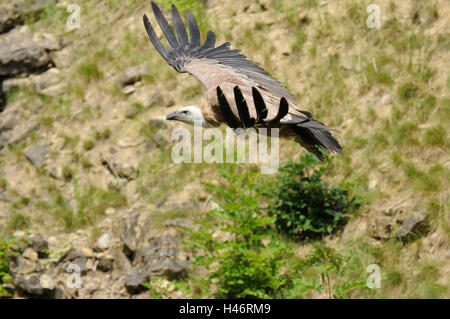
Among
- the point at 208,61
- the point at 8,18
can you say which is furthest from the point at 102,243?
the point at 8,18

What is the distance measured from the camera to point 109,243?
7.14 meters

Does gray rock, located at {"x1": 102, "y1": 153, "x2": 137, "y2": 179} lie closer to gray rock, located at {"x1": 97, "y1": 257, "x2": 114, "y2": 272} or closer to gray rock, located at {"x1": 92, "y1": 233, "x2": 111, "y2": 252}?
gray rock, located at {"x1": 92, "y1": 233, "x2": 111, "y2": 252}

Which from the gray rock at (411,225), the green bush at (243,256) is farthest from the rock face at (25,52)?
the gray rock at (411,225)

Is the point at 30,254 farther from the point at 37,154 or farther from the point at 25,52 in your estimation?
the point at 25,52

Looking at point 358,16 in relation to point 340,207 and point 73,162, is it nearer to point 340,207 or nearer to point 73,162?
point 340,207

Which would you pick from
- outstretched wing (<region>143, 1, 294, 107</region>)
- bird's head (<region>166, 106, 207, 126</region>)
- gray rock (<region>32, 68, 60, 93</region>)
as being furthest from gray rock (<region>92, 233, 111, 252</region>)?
gray rock (<region>32, 68, 60, 93</region>)

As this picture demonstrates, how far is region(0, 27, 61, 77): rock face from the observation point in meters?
9.88

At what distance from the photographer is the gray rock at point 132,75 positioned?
867 centimetres

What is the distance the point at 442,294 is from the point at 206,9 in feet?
18.8

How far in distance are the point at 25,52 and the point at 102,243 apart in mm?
4547

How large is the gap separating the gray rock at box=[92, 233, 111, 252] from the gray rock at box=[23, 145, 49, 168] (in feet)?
6.66

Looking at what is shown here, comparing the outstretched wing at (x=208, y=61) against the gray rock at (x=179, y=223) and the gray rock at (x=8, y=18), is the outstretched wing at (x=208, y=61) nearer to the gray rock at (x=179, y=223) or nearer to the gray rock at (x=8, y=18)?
the gray rock at (x=179, y=223)

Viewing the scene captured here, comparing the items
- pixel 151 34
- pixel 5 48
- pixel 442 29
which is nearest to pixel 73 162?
pixel 5 48

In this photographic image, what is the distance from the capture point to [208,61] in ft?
17.1
